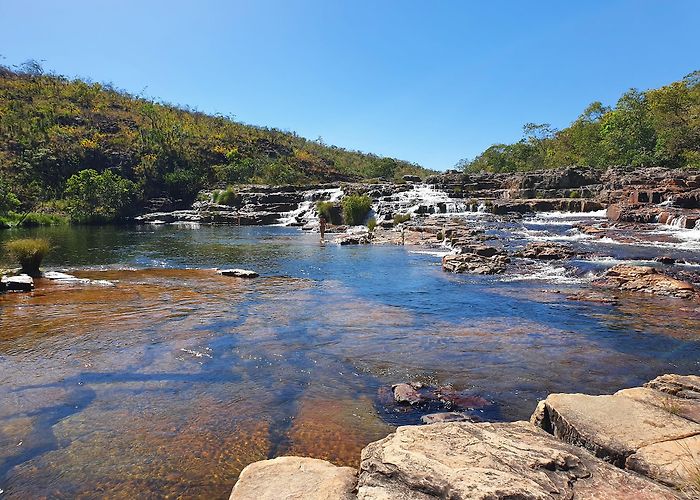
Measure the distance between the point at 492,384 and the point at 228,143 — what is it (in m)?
76.1

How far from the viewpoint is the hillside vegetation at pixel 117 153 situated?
157 feet

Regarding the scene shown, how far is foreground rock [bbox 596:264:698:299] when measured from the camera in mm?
9844

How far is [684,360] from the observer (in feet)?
20.1

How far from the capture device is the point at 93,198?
140 feet

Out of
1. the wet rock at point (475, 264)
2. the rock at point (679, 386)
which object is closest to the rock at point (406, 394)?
the rock at point (679, 386)

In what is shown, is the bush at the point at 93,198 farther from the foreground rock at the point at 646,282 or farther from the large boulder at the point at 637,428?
the large boulder at the point at 637,428

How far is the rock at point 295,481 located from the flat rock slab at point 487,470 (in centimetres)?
14

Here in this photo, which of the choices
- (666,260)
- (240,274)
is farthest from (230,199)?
(666,260)

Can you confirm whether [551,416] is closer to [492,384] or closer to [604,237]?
[492,384]

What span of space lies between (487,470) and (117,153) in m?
Result: 68.6

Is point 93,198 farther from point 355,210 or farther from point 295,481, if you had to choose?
point 295,481

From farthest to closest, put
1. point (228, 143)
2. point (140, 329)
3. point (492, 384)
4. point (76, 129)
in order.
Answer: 1. point (228, 143)
2. point (76, 129)
3. point (140, 329)
4. point (492, 384)

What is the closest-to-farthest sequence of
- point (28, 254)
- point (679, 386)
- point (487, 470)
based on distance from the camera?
point (487, 470) → point (679, 386) → point (28, 254)

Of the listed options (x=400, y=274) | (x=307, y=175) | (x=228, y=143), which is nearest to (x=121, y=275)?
(x=400, y=274)
